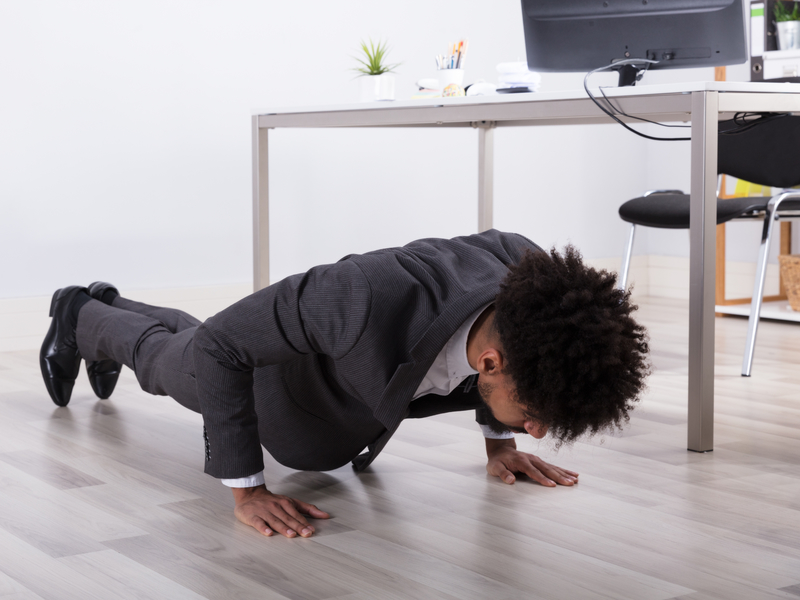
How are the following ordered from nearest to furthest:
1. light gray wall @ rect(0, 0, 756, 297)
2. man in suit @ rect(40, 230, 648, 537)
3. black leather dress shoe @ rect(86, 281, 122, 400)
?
man in suit @ rect(40, 230, 648, 537)
black leather dress shoe @ rect(86, 281, 122, 400)
light gray wall @ rect(0, 0, 756, 297)

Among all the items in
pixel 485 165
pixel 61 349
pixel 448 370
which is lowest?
pixel 61 349

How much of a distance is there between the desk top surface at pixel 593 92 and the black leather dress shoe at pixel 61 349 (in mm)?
796

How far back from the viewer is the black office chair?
2639 mm

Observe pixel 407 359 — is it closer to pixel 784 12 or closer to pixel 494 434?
pixel 494 434

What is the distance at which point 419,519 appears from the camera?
54.6 inches

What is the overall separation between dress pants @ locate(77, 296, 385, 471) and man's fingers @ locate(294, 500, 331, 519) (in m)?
0.14

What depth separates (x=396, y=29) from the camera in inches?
144

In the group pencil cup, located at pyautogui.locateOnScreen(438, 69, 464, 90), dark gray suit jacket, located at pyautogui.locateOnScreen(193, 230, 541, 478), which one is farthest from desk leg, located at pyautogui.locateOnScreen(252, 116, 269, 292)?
dark gray suit jacket, located at pyautogui.locateOnScreen(193, 230, 541, 478)

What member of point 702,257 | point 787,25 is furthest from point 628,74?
point 787,25

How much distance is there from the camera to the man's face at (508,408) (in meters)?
1.12

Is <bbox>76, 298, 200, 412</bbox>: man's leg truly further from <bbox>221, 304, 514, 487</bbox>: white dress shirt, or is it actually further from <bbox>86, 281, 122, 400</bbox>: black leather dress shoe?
<bbox>221, 304, 514, 487</bbox>: white dress shirt

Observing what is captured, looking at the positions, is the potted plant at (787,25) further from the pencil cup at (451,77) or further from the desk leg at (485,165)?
the pencil cup at (451,77)

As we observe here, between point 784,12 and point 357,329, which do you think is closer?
point 357,329

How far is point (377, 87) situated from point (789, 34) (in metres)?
1.66
